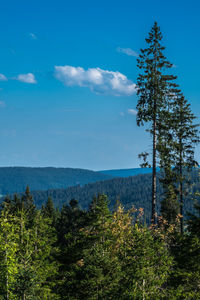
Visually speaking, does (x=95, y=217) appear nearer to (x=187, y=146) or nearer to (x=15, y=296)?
(x=15, y=296)

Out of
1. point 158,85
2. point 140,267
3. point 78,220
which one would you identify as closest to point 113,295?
point 140,267

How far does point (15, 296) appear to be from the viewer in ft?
62.1

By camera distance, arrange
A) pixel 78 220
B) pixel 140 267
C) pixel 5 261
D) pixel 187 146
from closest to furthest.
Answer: pixel 140 267, pixel 5 261, pixel 187 146, pixel 78 220

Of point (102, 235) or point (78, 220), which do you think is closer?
point (102, 235)

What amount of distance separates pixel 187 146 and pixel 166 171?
743cm

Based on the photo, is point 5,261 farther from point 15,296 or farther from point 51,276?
point 51,276

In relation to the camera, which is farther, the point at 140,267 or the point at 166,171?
the point at 166,171

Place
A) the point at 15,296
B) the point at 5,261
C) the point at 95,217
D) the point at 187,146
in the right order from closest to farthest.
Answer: the point at 15,296 < the point at 5,261 < the point at 95,217 < the point at 187,146

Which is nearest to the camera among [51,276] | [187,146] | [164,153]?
[51,276]

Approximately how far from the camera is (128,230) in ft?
75.0

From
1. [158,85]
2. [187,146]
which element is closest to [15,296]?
[158,85]

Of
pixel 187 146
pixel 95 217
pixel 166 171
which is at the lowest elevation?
pixel 95 217

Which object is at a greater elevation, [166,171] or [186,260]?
[166,171]

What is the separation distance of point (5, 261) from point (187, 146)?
22120 mm
